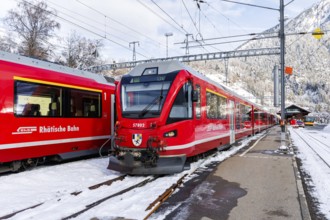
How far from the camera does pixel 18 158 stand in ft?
28.7

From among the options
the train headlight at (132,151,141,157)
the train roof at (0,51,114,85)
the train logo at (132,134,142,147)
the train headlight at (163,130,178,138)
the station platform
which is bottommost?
the station platform

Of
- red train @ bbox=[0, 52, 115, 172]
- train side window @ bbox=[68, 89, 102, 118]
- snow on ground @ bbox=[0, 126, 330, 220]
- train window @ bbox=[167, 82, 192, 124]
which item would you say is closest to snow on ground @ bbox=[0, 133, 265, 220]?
snow on ground @ bbox=[0, 126, 330, 220]

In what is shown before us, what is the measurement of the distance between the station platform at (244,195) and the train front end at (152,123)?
1.04 metres

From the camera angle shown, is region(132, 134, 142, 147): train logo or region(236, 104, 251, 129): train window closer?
region(132, 134, 142, 147): train logo

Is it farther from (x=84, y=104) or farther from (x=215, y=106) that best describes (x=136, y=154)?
(x=215, y=106)

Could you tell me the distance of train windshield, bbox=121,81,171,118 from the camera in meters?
8.47

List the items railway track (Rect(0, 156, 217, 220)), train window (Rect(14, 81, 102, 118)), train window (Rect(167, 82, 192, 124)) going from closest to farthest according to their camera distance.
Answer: railway track (Rect(0, 156, 217, 220)) < train window (Rect(167, 82, 192, 124)) < train window (Rect(14, 81, 102, 118))

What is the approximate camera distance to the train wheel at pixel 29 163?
9.29m

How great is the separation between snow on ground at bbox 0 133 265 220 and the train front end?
0.40 m

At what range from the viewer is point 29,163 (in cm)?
Result: 933

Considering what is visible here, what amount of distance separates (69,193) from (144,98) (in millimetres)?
3313

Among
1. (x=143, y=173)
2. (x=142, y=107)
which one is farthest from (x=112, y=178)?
(x=142, y=107)

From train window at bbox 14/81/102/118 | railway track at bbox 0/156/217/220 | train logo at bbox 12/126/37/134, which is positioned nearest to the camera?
railway track at bbox 0/156/217/220

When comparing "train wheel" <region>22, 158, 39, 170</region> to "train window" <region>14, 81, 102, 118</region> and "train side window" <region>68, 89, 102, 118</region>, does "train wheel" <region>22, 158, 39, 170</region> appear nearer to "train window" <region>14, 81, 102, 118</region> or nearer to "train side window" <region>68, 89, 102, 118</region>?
"train window" <region>14, 81, 102, 118</region>
